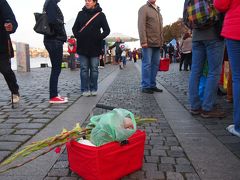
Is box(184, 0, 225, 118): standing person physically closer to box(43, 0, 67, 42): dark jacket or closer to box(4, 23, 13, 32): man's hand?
box(43, 0, 67, 42): dark jacket

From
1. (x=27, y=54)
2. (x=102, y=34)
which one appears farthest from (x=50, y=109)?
(x=27, y=54)

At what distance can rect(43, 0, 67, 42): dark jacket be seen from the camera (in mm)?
6184

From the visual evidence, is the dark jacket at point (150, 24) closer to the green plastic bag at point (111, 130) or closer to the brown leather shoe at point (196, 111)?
the brown leather shoe at point (196, 111)

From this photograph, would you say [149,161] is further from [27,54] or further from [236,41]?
[27,54]

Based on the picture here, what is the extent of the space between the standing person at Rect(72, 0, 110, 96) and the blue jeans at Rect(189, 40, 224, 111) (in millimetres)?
2666

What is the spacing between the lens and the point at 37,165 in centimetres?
309

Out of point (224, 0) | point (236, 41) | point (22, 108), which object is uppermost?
point (224, 0)

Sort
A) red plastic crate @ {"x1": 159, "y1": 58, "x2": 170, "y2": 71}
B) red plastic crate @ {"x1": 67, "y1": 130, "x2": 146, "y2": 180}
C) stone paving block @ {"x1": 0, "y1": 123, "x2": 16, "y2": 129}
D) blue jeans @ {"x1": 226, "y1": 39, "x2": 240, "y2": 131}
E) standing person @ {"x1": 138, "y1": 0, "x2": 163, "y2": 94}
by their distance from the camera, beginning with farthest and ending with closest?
red plastic crate @ {"x1": 159, "y1": 58, "x2": 170, "y2": 71} < standing person @ {"x1": 138, "y1": 0, "x2": 163, "y2": 94} < stone paving block @ {"x1": 0, "y1": 123, "x2": 16, "y2": 129} < blue jeans @ {"x1": 226, "y1": 39, "x2": 240, "y2": 131} < red plastic crate @ {"x1": 67, "y1": 130, "x2": 146, "y2": 180}

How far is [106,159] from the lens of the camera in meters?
2.59

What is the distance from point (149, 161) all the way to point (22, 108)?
333cm

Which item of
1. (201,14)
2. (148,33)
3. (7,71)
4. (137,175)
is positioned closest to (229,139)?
(137,175)

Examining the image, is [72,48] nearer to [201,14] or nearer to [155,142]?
[201,14]

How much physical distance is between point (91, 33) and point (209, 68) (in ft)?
9.94

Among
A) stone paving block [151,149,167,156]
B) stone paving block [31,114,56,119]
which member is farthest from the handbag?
stone paving block [151,149,167,156]
